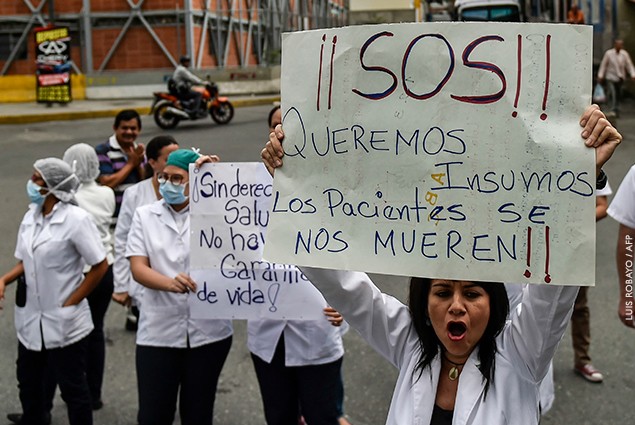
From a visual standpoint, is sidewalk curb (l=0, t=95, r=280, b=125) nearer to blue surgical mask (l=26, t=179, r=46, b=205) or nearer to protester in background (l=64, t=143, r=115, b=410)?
protester in background (l=64, t=143, r=115, b=410)

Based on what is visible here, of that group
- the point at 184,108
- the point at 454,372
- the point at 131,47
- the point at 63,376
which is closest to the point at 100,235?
the point at 63,376

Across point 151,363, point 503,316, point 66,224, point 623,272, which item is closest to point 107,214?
point 66,224

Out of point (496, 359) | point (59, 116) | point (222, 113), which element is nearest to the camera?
point (496, 359)

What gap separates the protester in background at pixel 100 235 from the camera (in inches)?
215

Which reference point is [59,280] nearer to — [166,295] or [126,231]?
[166,295]

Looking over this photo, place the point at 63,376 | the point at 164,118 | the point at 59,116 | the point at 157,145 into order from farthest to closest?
the point at 59,116 → the point at 164,118 → the point at 157,145 → the point at 63,376

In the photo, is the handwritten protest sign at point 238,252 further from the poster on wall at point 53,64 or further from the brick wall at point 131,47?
the brick wall at point 131,47

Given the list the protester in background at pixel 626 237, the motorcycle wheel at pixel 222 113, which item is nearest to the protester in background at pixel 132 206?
the protester in background at pixel 626 237

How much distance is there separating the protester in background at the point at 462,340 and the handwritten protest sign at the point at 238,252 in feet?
5.00

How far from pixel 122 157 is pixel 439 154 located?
4.60 m

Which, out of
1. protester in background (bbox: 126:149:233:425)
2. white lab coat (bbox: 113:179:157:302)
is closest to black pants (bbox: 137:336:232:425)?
protester in background (bbox: 126:149:233:425)

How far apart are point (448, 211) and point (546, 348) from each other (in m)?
0.48

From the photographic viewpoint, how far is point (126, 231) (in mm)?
5484

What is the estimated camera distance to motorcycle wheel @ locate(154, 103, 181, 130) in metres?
17.9
